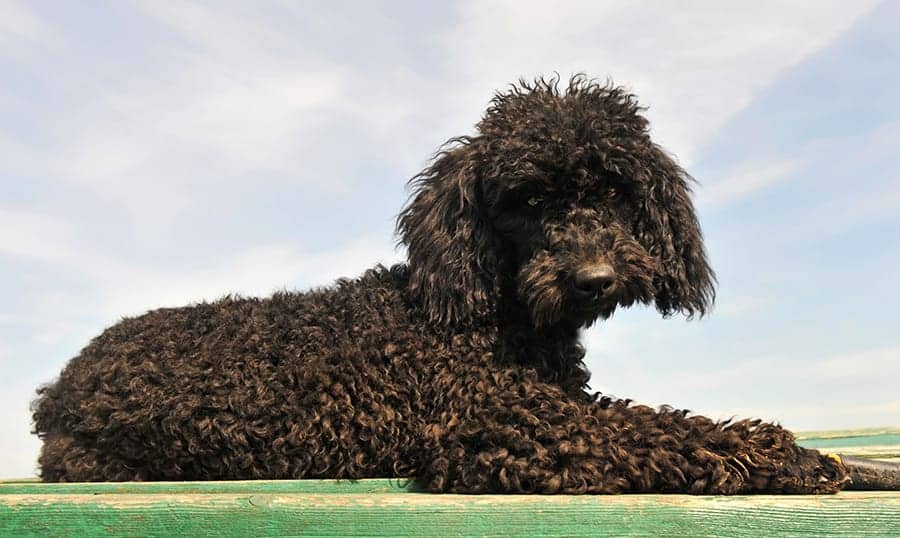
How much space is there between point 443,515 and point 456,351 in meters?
1.11

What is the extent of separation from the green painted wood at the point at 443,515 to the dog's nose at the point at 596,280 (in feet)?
3.06

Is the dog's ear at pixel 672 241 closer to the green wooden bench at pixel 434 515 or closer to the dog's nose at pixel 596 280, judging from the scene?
the dog's nose at pixel 596 280

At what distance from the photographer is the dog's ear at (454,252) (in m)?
3.91

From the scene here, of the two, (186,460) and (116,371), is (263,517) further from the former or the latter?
(116,371)

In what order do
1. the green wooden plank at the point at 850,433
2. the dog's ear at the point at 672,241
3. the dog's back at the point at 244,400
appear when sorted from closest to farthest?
1. the dog's back at the point at 244,400
2. the dog's ear at the point at 672,241
3. the green wooden plank at the point at 850,433

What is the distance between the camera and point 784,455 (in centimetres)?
321

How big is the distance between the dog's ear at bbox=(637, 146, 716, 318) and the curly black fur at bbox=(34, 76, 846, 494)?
1 cm

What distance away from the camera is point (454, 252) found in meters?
3.97

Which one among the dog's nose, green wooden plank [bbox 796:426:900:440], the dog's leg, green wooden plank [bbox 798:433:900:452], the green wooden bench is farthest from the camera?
green wooden plank [bbox 796:426:900:440]

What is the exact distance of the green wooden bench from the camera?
2727 millimetres

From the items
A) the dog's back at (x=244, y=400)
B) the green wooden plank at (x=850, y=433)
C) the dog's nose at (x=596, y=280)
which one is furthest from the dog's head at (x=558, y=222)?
the green wooden plank at (x=850, y=433)

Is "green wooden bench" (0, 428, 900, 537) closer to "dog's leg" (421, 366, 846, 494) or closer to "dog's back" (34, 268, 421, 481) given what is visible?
"dog's leg" (421, 366, 846, 494)

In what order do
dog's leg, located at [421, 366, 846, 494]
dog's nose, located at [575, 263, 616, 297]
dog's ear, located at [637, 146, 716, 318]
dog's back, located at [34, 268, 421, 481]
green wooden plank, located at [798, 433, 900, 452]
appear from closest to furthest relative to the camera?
dog's leg, located at [421, 366, 846, 494], dog's nose, located at [575, 263, 616, 297], dog's back, located at [34, 268, 421, 481], dog's ear, located at [637, 146, 716, 318], green wooden plank, located at [798, 433, 900, 452]

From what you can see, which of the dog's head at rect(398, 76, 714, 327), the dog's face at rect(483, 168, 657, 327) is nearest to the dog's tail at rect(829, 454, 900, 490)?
the dog's head at rect(398, 76, 714, 327)
